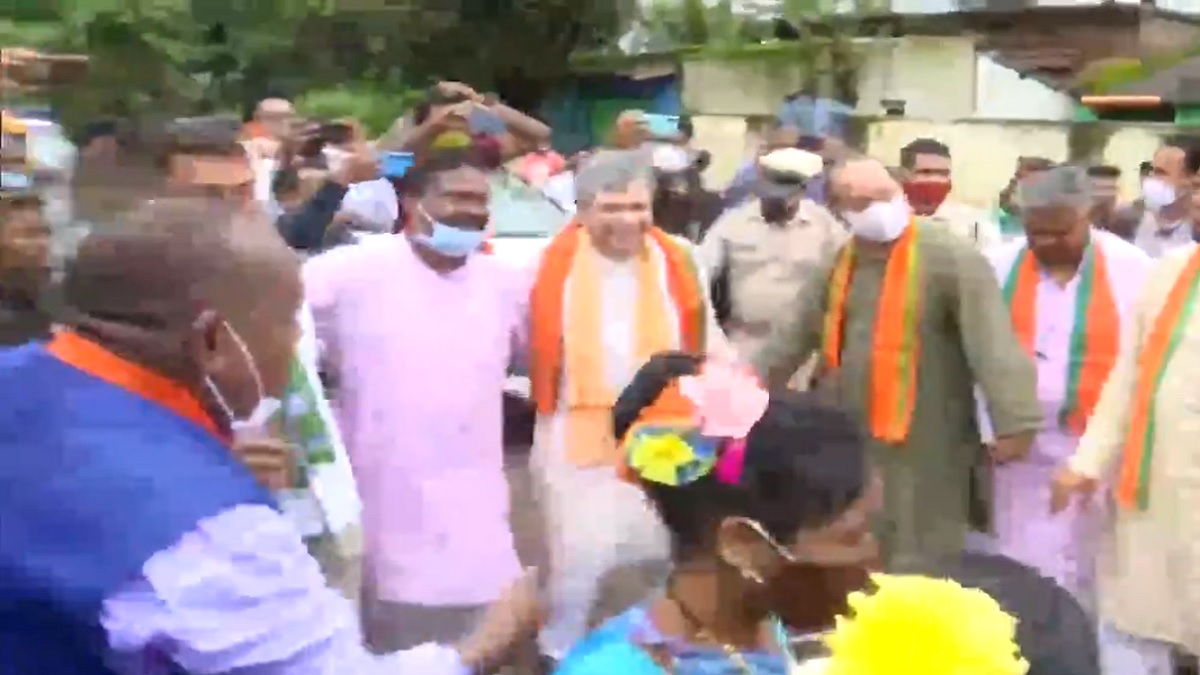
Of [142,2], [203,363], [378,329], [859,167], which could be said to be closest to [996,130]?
[859,167]

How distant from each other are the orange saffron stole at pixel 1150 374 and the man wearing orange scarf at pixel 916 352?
1.16 ft

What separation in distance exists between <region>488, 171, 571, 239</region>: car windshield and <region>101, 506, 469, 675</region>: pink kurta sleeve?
14.4 feet

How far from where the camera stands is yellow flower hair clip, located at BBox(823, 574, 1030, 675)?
2258mm

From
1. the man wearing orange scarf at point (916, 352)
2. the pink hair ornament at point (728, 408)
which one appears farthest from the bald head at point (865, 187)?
the pink hair ornament at point (728, 408)

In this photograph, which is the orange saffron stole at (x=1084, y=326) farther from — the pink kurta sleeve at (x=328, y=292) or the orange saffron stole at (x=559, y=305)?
the pink kurta sleeve at (x=328, y=292)

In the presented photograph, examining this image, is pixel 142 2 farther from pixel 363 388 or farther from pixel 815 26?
pixel 815 26

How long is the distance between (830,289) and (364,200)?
1.62 metres

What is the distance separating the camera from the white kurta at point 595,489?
4969 millimetres

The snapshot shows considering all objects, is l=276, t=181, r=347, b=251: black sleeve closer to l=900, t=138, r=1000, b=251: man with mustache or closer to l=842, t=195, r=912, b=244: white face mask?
l=842, t=195, r=912, b=244: white face mask

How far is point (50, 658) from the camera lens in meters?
2.28

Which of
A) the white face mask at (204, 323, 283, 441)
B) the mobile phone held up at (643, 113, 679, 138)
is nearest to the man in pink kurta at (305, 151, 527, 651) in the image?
the white face mask at (204, 323, 283, 441)

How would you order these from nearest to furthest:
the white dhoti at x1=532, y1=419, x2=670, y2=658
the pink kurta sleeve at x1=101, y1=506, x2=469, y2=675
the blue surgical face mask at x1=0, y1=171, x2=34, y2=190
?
the pink kurta sleeve at x1=101, y1=506, x2=469, y2=675 → the blue surgical face mask at x1=0, y1=171, x2=34, y2=190 → the white dhoti at x1=532, y1=419, x2=670, y2=658

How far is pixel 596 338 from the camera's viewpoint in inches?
197

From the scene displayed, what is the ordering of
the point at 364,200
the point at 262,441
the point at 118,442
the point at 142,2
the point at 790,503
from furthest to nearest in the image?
the point at 364,200 → the point at 142,2 → the point at 262,441 → the point at 790,503 → the point at 118,442
